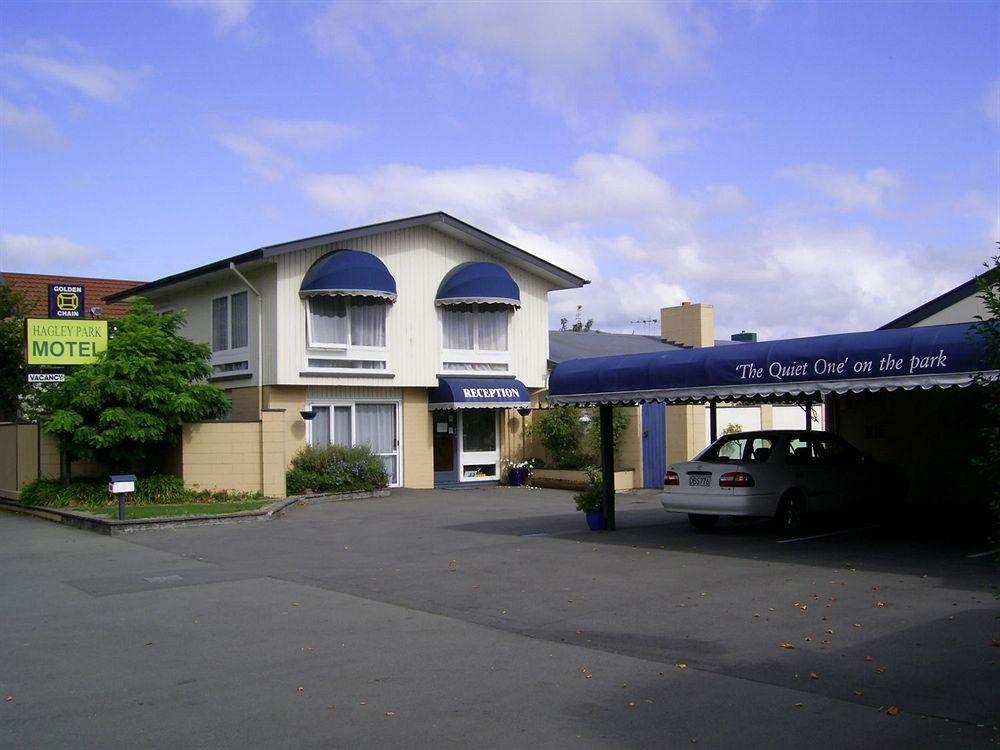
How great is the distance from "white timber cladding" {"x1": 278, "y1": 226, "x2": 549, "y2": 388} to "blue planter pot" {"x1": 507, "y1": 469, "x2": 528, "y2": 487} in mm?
2609

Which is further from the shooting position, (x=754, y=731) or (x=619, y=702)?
(x=619, y=702)

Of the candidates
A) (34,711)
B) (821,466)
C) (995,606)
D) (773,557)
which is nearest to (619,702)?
(34,711)

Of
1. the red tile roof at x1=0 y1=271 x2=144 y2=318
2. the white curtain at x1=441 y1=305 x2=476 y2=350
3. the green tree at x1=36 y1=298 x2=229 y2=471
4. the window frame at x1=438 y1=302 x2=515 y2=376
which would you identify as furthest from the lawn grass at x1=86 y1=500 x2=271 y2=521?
the red tile roof at x1=0 y1=271 x2=144 y2=318

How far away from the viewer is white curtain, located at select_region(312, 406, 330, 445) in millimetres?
25531

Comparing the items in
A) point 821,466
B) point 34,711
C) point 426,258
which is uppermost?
point 426,258

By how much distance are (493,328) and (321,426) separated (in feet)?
19.1

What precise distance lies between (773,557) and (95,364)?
48.1ft

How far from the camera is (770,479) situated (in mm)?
15180

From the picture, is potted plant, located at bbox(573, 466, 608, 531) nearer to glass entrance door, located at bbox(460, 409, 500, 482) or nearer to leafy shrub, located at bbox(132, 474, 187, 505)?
leafy shrub, located at bbox(132, 474, 187, 505)

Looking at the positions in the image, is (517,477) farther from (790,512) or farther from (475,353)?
(790,512)

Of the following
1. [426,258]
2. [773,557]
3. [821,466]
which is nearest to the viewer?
[773,557]

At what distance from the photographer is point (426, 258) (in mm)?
27250

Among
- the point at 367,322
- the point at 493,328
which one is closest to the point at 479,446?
the point at 493,328

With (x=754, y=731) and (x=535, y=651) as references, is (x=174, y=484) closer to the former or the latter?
(x=535, y=651)
